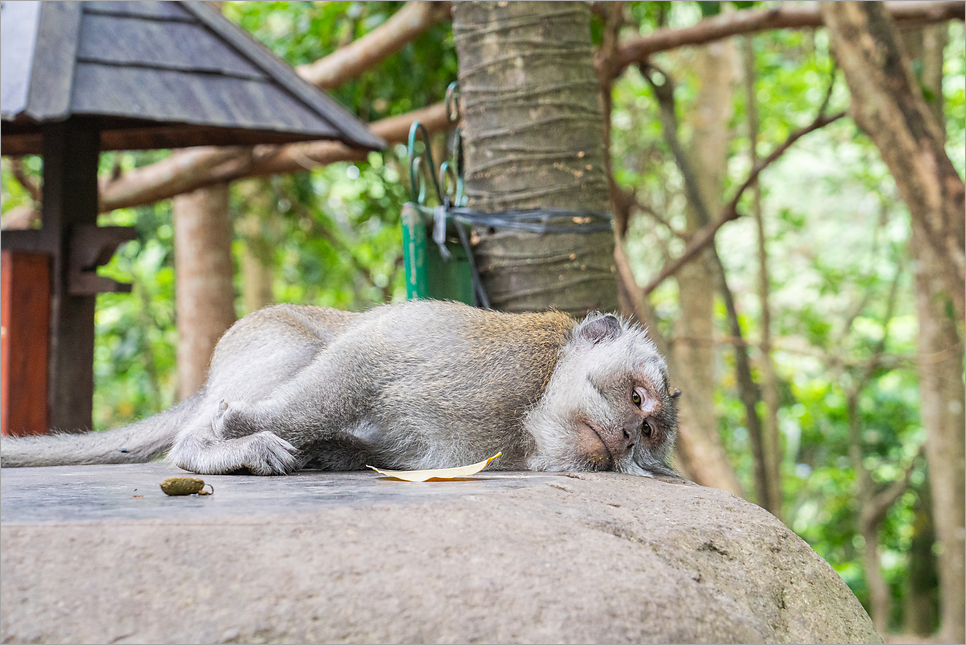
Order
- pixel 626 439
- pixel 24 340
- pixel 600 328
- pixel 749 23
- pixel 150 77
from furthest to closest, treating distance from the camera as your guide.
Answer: pixel 749 23, pixel 24 340, pixel 150 77, pixel 600 328, pixel 626 439

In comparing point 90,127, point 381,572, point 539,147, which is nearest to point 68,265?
point 90,127

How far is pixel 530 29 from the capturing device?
3.58 metres

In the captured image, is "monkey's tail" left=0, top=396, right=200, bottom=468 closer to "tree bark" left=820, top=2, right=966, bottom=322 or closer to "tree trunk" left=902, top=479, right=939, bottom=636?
"tree bark" left=820, top=2, right=966, bottom=322

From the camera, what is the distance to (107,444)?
11.0 feet

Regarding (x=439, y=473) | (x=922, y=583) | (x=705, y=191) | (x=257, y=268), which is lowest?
(x=922, y=583)

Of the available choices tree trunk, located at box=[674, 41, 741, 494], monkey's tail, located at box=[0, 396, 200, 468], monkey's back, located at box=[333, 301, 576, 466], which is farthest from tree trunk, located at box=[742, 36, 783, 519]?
monkey's tail, located at box=[0, 396, 200, 468]

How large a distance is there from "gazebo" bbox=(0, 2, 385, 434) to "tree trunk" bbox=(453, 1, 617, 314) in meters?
0.88

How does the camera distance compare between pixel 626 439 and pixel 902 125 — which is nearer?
pixel 626 439

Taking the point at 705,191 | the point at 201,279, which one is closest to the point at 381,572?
the point at 201,279

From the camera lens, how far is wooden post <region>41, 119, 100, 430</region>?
4184 millimetres

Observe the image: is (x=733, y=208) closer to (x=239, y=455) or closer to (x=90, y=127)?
(x=90, y=127)

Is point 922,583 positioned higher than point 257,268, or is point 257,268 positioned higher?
point 257,268

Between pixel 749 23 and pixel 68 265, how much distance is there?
4.41 metres

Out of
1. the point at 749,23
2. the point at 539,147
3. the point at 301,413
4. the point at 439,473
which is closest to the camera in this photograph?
the point at 439,473
